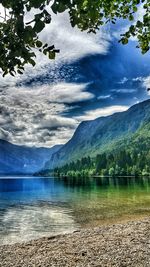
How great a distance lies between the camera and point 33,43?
18.2 ft

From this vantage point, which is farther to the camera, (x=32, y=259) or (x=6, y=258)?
(x=6, y=258)

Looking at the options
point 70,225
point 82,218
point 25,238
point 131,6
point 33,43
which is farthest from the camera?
point 82,218

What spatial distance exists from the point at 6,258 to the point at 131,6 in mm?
17720

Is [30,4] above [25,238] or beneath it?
above

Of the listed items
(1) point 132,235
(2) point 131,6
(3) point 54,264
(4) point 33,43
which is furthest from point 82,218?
(4) point 33,43

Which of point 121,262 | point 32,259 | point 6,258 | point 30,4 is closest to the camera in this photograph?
point 30,4

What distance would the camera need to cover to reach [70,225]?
132 ft

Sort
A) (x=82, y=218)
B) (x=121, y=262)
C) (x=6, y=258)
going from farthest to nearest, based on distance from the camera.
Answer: (x=82, y=218) → (x=6, y=258) → (x=121, y=262)

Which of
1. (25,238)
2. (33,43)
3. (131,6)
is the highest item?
(131,6)

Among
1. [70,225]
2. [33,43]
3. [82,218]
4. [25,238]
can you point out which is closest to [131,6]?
[33,43]

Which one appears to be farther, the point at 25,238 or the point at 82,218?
the point at 82,218

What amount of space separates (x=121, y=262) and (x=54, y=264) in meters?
3.81

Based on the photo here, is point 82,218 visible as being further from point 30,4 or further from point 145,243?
point 30,4

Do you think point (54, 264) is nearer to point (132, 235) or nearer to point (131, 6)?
point (132, 235)
